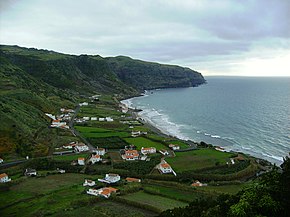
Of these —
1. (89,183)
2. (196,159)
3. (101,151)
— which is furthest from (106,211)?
(196,159)

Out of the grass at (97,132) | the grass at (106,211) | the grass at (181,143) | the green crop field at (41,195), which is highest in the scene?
the grass at (97,132)

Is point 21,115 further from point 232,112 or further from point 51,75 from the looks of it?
point 51,75

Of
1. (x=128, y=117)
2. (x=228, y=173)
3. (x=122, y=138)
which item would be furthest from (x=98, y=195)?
(x=128, y=117)

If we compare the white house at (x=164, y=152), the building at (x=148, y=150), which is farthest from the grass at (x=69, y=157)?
the white house at (x=164, y=152)

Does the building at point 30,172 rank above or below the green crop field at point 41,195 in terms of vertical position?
above

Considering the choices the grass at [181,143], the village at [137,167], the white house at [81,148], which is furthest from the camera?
the grass at [181,143]

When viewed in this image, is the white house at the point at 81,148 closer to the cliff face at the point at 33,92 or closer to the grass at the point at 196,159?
the cliff face at the point at 33,92

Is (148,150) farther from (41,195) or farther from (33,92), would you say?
(33,92)
